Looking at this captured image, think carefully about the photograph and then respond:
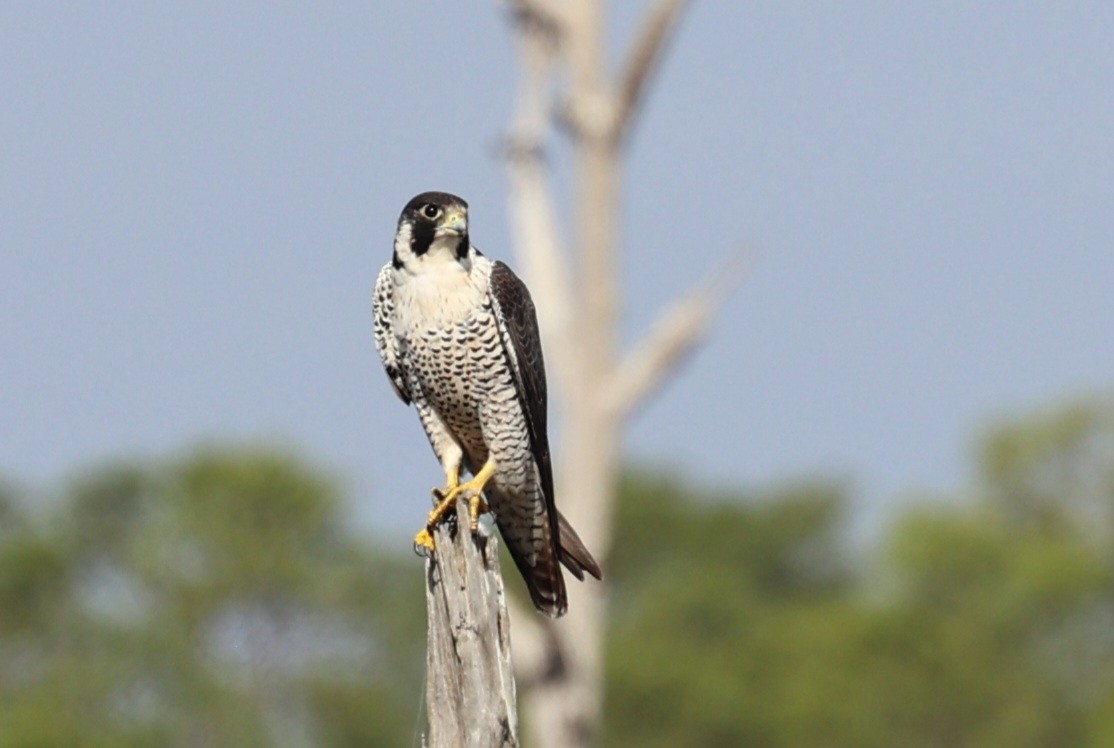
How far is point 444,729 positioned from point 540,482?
1.56 meters

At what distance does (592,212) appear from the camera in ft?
49.3

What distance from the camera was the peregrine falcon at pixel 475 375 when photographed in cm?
691

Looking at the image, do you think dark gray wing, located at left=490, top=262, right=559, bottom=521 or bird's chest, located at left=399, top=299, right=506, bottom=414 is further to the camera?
dark gray wing, located at left=490, top=262, right=559, bottom=521

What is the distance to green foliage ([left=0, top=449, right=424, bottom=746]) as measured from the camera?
33969mm

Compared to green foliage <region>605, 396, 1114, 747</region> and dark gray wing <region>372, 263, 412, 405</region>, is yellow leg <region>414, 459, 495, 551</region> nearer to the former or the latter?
dark gray wing <region>372, 263, 412, 405</region>

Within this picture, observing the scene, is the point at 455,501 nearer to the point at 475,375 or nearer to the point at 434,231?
the point at 475,375

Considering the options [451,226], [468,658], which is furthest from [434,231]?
[468,658]

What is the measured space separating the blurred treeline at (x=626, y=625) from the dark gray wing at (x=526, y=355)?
942 inches

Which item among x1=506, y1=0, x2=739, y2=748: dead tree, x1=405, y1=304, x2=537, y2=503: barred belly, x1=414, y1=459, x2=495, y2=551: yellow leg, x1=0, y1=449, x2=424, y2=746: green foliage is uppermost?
x1=0, y1=449, x2=424, y2=746: green foliage

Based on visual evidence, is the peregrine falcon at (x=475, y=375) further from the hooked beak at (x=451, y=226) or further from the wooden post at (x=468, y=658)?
the wooden post at (x=468, y=658)

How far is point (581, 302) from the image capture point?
14.8 m

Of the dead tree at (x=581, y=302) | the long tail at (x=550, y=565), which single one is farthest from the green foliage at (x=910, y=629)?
the long tail at (x=550, y=565)

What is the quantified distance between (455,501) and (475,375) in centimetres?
53

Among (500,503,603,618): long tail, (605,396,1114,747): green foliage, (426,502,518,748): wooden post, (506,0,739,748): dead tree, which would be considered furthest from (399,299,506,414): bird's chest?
(605,396,1114,747): green foliage
